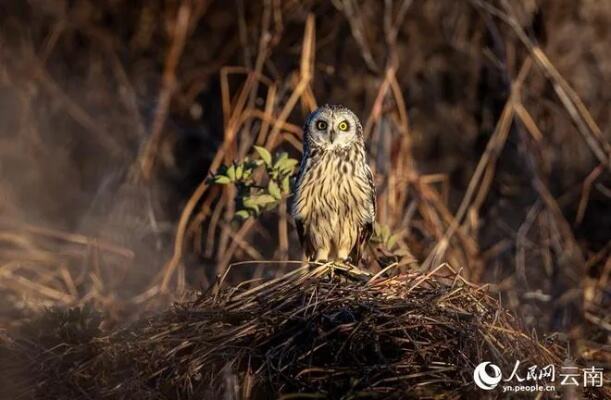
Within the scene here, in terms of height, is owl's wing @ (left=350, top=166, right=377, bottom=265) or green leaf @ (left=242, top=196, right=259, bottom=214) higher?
green leaf @ (left=242, top=196, right=259, bottom=214)

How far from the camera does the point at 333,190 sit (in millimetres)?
5383

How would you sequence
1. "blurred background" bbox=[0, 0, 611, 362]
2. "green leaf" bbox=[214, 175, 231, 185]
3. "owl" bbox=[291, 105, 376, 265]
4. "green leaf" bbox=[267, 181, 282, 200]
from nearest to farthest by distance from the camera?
1. "green leaf" bbox=[214, 175, 231, 185]
2. "green leaf" bbox=[267, 181, 282, 200]
3. "owl" bbox=[291, 105, 376, 265]
4. "blurred background" bbox=[0, 0, 611, 362]

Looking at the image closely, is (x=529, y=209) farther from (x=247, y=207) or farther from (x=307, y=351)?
(x=307, y=351)

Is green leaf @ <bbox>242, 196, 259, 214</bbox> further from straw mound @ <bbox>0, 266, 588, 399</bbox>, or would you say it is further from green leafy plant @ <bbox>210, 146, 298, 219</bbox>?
straw mound @ <bbox>0, 266, 588, 399</bbox>

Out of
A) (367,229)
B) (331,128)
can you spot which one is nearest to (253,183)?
(331,128)

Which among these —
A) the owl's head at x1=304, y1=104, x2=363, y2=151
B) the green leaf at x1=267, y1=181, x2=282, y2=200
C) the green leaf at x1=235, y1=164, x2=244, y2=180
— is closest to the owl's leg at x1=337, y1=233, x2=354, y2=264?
the owl's head at x1=304, y1=104, x2=363, y2=151

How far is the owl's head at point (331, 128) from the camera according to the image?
17.8 ft

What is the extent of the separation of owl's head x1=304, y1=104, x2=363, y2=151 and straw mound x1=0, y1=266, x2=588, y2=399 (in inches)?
50.7

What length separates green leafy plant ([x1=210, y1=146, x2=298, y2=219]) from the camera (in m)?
4.83

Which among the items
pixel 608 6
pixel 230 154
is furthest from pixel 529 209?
pixel 230 154

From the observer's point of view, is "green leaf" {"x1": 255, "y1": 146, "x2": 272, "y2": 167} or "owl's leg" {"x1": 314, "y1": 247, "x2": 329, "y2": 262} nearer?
"green leaf" {"x1": 255, "y1": 146, "x2": 272, "y2": 167}

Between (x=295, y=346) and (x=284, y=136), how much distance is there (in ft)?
9.64

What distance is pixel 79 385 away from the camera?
3977mm

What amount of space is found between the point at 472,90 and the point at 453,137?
377 mm
